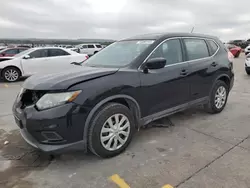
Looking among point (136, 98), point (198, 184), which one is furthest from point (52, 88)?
point (198, 184)

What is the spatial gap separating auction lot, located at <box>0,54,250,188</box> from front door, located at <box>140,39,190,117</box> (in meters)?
0.54

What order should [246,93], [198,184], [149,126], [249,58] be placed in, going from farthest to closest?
[249,58] < [246,93] < [149,126] < [198,184]

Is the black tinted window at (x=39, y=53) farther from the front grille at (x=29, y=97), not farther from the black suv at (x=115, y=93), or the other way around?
the front grille at (x=29, y=97)

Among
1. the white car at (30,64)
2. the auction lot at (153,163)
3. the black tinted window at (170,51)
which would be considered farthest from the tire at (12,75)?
the black tinted window at (170,51)

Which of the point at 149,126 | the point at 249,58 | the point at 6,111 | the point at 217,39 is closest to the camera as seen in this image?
the point at 149,126

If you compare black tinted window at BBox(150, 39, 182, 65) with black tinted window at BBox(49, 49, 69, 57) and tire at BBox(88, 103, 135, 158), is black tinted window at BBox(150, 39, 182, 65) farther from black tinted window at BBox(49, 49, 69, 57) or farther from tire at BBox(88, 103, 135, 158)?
black tinted window at BBox(49, 49, 69, 57)

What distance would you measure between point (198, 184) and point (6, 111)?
178 inches

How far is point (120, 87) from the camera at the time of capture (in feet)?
9.66

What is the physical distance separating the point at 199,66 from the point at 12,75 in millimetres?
8488

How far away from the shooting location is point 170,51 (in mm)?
3711

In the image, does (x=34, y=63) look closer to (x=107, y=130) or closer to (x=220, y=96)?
(x=220, y=96)

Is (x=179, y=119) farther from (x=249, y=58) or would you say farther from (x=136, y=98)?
(x=249, y=58)

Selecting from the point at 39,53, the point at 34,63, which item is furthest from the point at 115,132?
the point at 39,53

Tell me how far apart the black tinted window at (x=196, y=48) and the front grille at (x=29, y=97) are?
2555 millimetres
